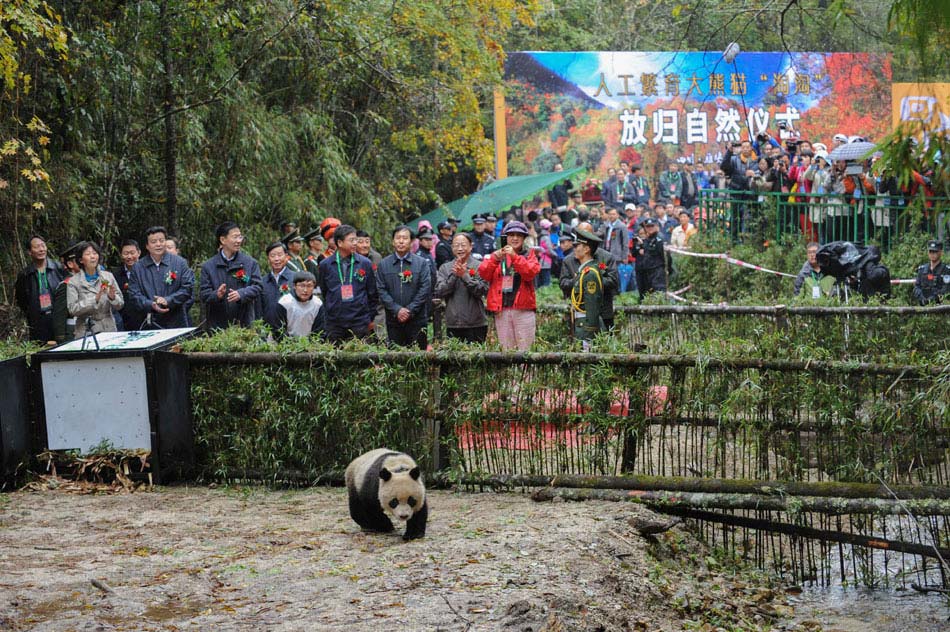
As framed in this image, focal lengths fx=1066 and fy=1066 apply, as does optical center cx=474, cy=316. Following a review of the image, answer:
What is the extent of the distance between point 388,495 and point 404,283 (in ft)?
14.3

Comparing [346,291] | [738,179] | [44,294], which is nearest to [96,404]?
[346,291]

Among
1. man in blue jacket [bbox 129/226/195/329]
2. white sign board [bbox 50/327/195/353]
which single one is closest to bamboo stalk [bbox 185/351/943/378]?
white sign board [bbox 50/327/195/353]

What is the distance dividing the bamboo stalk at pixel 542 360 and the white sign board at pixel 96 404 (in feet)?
1.69

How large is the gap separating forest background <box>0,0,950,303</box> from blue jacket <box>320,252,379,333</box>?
340cm

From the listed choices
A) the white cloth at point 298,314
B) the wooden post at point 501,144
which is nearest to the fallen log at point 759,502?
the white cloth at point 298,314

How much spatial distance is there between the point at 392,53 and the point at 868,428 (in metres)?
11.8

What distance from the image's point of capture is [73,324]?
1041cm

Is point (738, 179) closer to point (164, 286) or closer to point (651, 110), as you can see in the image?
point (651, 110)

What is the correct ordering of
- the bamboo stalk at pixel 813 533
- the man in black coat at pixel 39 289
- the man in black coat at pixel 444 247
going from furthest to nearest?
the man in black coat at pixel 444 247 → the man in black coat at pixel 39 289 → the bamboo stalk at pixel 813 533

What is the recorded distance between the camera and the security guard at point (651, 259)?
17.8 metres

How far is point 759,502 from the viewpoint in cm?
695

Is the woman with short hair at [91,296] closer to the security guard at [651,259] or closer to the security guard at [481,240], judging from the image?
the security guard at [481,240]

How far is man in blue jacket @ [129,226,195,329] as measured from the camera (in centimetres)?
1051

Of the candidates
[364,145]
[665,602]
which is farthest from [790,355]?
[364,145]
